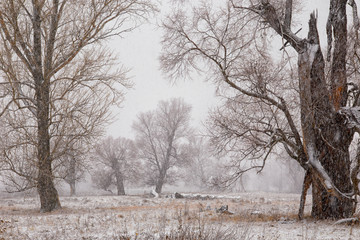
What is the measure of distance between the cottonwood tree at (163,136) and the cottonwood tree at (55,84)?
19.9 metres

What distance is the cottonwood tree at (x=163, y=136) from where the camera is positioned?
31422 millimetres

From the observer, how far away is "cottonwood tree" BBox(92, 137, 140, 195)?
3238 centimetres

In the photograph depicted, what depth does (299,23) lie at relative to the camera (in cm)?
1069

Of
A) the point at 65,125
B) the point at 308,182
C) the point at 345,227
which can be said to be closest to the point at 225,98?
the point at 308,182

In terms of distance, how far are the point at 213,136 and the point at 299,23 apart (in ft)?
18.9

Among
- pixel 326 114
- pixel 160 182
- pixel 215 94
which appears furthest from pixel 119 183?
pixel 326 114

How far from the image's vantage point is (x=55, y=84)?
434 inches

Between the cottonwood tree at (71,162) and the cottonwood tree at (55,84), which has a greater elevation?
the cottonwood tree at (55,84)

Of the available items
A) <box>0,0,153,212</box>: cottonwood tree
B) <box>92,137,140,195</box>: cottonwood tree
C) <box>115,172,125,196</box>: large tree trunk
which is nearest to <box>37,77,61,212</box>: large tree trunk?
<box>0,0,153,212</box>: cottonwood tree

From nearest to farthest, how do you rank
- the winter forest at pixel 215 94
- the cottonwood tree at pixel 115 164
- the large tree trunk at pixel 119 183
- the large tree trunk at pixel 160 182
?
the winter forest at pixel 215 94 < the large tree trunk at pixel 160 182 < the large tree trunk at pixel 119 183 < the cottonwood tree at pixel 115 164

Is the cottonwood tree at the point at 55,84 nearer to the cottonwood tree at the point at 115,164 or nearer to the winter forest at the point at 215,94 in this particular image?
the winter forest at the point at 215,94

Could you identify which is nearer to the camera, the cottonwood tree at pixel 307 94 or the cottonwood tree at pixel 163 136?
the cottonwood tree at pixel 307 94

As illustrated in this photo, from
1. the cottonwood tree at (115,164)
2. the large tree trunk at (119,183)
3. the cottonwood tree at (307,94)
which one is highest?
the cottonwood tree at (307,94)

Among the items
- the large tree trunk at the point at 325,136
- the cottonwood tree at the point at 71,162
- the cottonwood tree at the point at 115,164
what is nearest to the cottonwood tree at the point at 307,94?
the large tree trunk at the point at 325,136
